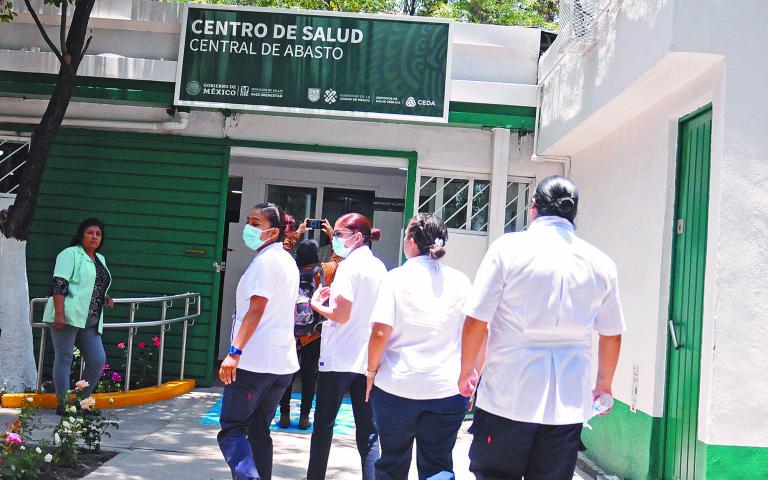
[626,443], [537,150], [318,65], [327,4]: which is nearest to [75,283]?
[318,65]

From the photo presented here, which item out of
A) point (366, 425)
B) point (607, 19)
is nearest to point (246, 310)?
point (366, 425)

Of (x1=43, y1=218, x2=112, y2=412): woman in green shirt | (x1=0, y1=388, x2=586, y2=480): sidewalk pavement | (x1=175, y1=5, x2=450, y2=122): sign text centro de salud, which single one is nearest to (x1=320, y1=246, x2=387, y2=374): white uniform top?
(x1=0, y1=388, x2=586, y2=480): sidewalk pavement

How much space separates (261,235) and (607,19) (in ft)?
10.6

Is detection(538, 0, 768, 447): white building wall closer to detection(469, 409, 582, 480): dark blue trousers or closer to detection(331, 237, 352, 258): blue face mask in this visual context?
detection(469, 409, 582, 480): dark blue trousers

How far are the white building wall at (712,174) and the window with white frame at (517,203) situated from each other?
247 cm

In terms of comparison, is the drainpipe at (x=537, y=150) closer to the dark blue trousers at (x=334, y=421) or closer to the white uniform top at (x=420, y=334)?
the dark blue trousers at (x=334, y=421)

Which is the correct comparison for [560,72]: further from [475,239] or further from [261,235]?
[261,235]

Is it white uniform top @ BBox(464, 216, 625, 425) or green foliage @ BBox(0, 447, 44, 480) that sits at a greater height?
white uniform top @ BBox(464, 216, 625, 425)

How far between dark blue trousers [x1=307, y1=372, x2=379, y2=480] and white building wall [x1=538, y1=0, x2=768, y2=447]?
1925 millimetres

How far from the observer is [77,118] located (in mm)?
9391

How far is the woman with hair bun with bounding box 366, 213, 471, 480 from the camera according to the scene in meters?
4.04

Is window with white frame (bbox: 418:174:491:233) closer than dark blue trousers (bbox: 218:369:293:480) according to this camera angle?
No

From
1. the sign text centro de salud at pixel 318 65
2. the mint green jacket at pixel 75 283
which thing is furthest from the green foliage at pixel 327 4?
the mint green jacket at pixel 75 283

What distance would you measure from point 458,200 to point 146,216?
139 inches
